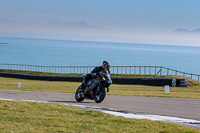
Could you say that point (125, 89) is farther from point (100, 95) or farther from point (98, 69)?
point (98, 69)

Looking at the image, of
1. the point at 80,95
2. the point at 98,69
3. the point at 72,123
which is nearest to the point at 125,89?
the point at 80,95

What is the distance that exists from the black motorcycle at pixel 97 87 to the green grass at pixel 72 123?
354 cm

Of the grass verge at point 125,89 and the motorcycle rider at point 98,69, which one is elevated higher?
the motorcycle rider at point 98,69

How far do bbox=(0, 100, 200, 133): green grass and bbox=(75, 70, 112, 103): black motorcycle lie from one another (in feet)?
11.6

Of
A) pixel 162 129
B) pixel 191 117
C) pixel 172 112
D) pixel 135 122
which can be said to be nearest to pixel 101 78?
pixel 172 112

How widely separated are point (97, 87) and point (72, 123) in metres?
6.38

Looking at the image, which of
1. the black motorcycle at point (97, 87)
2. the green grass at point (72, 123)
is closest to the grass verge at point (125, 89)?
the black motorcycle at point (97, 87)

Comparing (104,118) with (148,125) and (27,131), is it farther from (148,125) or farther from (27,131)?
(27,131)

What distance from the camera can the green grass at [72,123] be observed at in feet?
29.2

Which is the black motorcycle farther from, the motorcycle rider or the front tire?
the motorcycle rider

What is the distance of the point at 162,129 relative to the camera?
919 centimetres

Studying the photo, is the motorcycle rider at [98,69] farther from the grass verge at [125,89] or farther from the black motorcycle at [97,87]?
the grass verge at [125,89]

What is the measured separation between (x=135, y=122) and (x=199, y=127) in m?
1.65

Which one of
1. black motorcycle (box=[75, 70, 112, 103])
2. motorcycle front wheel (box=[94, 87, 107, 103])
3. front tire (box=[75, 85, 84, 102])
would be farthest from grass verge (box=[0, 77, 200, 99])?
motorcycle front wheel (box=[94, 87, 107, 103])
